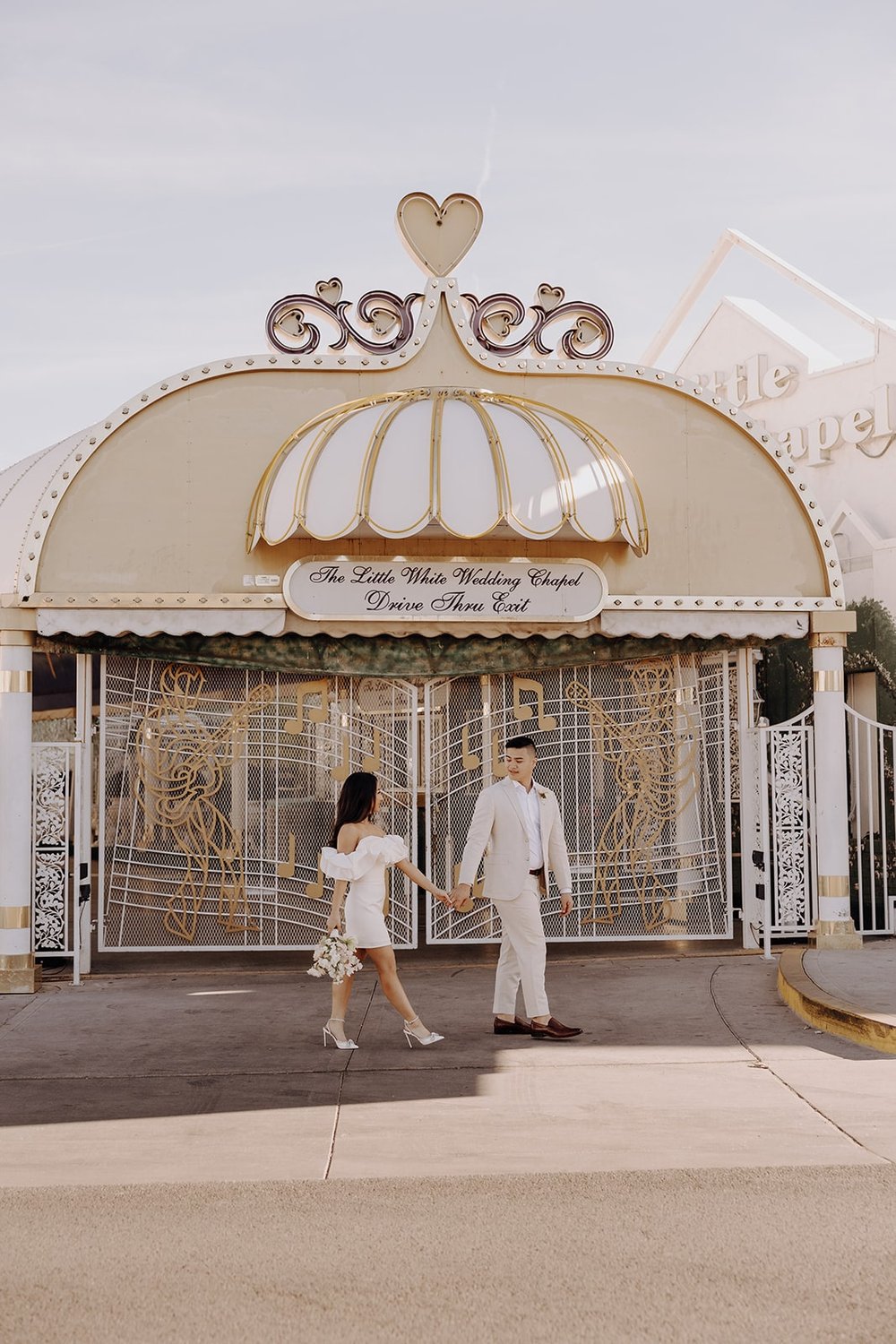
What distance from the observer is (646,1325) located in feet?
13.9

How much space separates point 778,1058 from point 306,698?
545 centimetres

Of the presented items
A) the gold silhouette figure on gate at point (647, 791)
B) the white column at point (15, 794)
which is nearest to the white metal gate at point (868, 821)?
the gold silhouette figure on gate at point (647, 791)

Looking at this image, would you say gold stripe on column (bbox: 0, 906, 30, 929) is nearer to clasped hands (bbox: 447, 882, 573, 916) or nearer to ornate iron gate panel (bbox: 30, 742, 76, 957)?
ornate iron gate panel (bbox: 30, 742, 76, 957)

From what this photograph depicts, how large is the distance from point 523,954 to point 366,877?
105 cm

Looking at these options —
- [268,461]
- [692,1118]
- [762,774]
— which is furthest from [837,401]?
[692,1118]

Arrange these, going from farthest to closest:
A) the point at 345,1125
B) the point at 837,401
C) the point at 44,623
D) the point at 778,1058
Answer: the point at 837,401
the point at 44,623
the point at 778,1058
the point at 345,1125

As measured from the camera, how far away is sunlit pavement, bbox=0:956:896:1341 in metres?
4.41

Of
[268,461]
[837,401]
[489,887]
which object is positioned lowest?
[489,887]

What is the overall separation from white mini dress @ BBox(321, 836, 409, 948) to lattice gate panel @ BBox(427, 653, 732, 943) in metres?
3.74

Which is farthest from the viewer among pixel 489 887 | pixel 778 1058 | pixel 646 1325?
pixel 489 887

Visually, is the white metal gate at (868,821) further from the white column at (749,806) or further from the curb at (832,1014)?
the curb at (832,1014)

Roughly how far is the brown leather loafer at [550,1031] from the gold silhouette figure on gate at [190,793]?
12.9 feet

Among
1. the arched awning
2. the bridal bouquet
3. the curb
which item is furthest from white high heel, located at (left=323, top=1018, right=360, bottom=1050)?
the arched awning

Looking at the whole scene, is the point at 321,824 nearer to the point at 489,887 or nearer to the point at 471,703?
the point at 471,703
